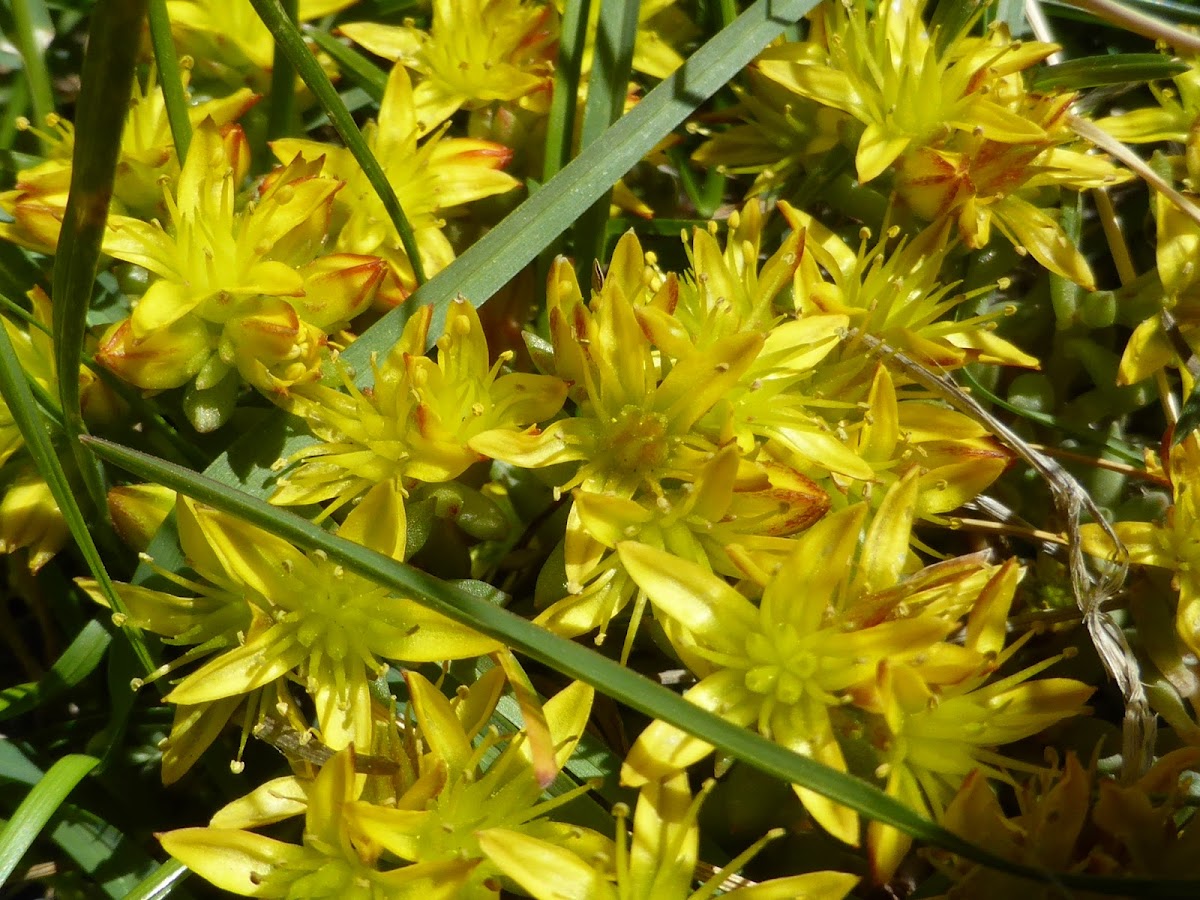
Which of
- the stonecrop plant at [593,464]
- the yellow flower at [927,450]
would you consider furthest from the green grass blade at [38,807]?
the yellow flower at [927,450]

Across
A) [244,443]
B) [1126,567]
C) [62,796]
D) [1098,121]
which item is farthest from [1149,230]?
[62,796]

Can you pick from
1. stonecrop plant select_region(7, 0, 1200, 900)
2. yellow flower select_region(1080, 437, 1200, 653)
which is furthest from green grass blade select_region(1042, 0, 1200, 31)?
yellow flower select_region(1080, 437, 1200, 653)

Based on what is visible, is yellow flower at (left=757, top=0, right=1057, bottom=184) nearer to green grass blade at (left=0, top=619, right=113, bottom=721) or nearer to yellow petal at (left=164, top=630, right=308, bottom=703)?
yellow petal at (left=164, top=630, right=308, bottom=703)

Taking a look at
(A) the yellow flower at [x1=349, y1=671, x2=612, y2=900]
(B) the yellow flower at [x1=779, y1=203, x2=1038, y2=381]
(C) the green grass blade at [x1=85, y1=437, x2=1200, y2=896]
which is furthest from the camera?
(B) the yellow flower at [x1=779, y1=203, x2=1038, y2=381]

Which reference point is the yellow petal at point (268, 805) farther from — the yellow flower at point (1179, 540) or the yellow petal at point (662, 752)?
the yellow flower at point (1179, 540)

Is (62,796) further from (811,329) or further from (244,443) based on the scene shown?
(811,329)

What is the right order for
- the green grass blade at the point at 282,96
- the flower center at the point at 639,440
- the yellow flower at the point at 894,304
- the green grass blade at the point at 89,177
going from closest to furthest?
the green grass blade at the point at 89,177, the flower center at the point at 639,440, the yellow flower at the point at 894,304, the green grass blade at the point at 282,96
